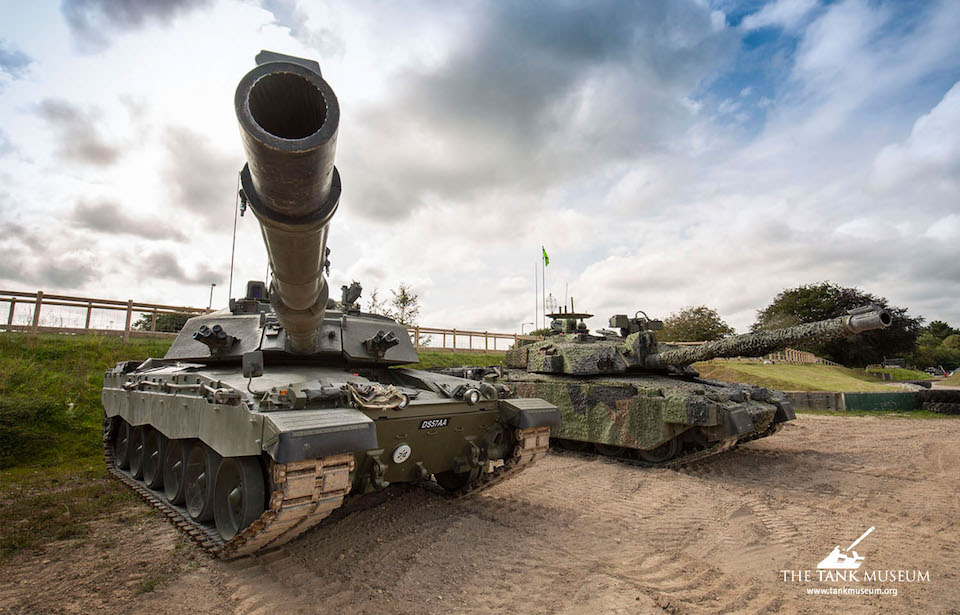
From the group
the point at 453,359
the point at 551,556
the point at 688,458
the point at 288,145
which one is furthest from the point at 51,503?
the point at 453,359

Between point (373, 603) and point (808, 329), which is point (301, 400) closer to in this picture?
point (373, 603)

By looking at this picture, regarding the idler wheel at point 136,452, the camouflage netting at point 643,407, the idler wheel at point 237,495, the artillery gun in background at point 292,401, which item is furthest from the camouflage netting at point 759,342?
the idler wheel at point 136,452

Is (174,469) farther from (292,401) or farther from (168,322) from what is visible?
(168,322)

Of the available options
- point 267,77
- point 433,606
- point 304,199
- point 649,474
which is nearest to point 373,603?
point 433,606

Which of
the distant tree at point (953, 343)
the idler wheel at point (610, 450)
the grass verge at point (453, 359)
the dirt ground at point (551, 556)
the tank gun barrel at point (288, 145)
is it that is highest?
the distant tree at point (953, 343)

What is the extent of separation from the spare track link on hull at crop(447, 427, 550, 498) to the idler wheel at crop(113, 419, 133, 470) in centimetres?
516

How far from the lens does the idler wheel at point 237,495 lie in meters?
4.47

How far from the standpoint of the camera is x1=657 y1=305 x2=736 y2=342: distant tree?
3165 cm

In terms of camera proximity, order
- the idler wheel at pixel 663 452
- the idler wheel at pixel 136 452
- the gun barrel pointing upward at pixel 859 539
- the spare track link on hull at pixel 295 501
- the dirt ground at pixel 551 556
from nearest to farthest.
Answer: the dirt ground at pixel 551 556, the spare track link on hull at pixel 295 501, the gun barrel pointing upward at pixel 859 539, the idler wheel at pixel 136 452, the idler wheel at pixel 663 452

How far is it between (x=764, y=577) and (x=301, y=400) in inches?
154

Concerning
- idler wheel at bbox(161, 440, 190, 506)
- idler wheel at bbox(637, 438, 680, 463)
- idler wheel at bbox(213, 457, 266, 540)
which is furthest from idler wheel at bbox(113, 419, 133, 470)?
idler wheel at bbox(637, 438, 680, 463)

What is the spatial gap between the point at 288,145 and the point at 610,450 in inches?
335

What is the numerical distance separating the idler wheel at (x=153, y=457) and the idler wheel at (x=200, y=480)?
3.08 feet

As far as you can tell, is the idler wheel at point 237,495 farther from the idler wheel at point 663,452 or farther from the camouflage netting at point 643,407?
the idler wheel at point 663,452
